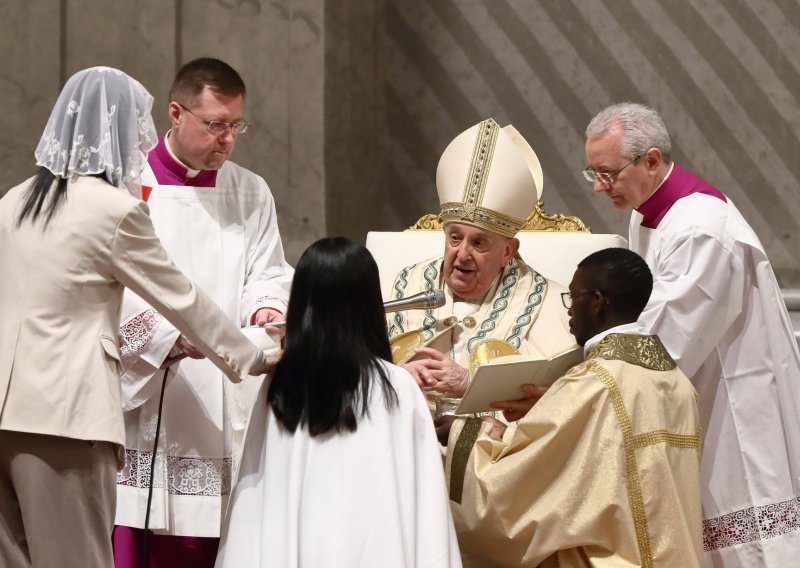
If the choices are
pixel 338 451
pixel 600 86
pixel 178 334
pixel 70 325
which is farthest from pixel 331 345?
pixel 600 86

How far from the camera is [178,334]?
3553 mm

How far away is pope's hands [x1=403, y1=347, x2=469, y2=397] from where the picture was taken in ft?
11.6

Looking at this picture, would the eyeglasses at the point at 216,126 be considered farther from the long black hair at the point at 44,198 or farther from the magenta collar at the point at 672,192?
the magenta collar at the point at 672,192

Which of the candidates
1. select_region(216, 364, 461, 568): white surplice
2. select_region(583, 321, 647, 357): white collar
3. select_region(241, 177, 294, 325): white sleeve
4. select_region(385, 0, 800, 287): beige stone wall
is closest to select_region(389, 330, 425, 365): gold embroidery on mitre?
select_region(241, 177, 294, 325): white sleeve

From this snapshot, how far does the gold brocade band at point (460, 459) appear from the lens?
322cm

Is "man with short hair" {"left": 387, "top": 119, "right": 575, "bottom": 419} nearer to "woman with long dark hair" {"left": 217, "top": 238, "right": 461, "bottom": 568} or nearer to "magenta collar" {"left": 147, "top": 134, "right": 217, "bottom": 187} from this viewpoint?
"magenta collar" {"left": 147, "top": 134, "right": 217, "bottom": 187}

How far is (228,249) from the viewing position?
4004 mm

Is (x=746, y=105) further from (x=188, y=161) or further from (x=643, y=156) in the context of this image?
(x=188, y=161)

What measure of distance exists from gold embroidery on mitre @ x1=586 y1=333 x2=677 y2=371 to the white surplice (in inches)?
20.6

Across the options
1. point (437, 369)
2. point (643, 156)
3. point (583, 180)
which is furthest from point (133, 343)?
point (583, 180)

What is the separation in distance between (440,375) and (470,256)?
1.92 feet

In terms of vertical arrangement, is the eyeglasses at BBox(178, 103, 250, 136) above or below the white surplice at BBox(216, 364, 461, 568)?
above

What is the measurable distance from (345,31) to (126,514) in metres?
2.97

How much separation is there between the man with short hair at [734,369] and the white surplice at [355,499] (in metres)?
1.16
